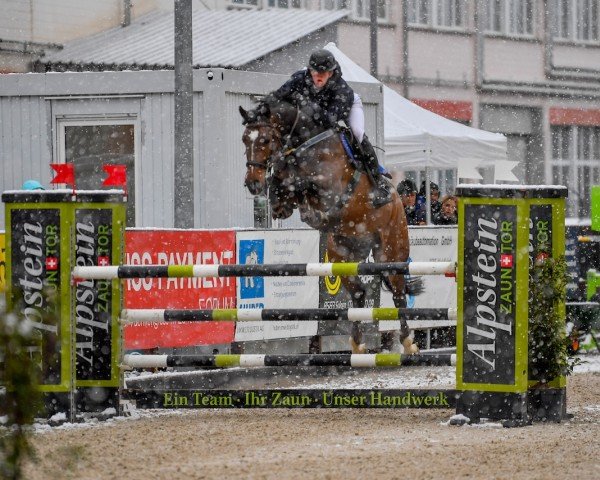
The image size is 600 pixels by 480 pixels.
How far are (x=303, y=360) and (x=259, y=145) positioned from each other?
2608 millimetres

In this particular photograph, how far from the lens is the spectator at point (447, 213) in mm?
18359

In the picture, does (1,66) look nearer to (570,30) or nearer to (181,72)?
(181,72)

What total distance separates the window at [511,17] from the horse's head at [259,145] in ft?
89.9

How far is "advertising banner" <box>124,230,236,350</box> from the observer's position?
40.3 feet

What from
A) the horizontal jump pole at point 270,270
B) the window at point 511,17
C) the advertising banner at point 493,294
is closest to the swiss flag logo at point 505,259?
the advertising banner at point 493,294

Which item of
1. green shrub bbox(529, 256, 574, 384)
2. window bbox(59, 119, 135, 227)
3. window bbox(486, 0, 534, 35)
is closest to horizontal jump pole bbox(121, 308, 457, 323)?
green shrub bbox(529, 256, 574, 384)

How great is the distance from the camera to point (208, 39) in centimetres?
2264

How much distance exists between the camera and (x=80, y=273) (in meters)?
9.21

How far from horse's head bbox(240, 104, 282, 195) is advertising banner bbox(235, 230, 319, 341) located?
193cm

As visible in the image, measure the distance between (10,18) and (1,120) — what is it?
10272 mm

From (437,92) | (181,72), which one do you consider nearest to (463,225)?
(181,72)

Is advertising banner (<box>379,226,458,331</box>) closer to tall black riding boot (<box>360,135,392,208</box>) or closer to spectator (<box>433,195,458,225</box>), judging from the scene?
spectator (<box>433,195,458,225</box>)

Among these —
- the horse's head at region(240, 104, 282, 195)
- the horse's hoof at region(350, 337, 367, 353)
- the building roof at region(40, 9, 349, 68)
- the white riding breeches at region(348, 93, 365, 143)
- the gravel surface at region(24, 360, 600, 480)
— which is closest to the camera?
the gravel surface at region(24, 360, 600, 480)

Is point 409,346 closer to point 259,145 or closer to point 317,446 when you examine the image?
point 259,145
